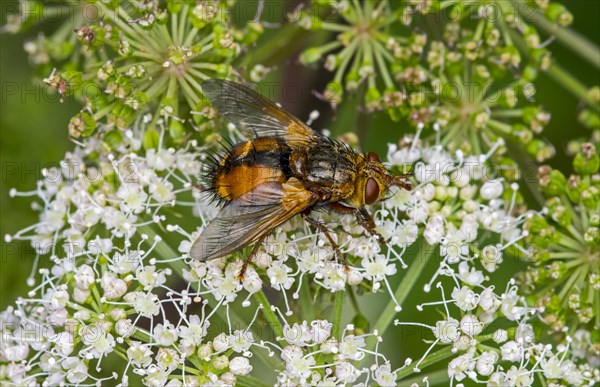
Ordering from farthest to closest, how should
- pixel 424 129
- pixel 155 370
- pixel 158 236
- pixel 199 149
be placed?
pixel 424 129
pixel 199 149
pixel 158 236
pixel 155 370

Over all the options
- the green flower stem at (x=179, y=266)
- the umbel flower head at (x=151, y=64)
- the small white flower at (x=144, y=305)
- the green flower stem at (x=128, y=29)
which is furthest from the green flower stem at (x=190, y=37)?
the small white flower at (x=144, y=305)

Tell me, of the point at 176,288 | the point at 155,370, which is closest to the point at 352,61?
the point at 176,288

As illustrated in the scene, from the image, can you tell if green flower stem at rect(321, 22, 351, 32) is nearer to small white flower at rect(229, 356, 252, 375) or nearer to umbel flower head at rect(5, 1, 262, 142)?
umbel flower head at rect(5, 1, 262, 142)

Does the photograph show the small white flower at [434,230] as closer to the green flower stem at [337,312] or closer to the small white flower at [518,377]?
the green flower stem at [337,312]

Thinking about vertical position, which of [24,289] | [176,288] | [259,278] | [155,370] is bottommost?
[155,370]

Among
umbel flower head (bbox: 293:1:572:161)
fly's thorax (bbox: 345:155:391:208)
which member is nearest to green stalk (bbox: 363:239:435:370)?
fly's thorax (bbox: 345:155:391:208)

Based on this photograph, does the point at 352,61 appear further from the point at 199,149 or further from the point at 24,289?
the point at 24,289
